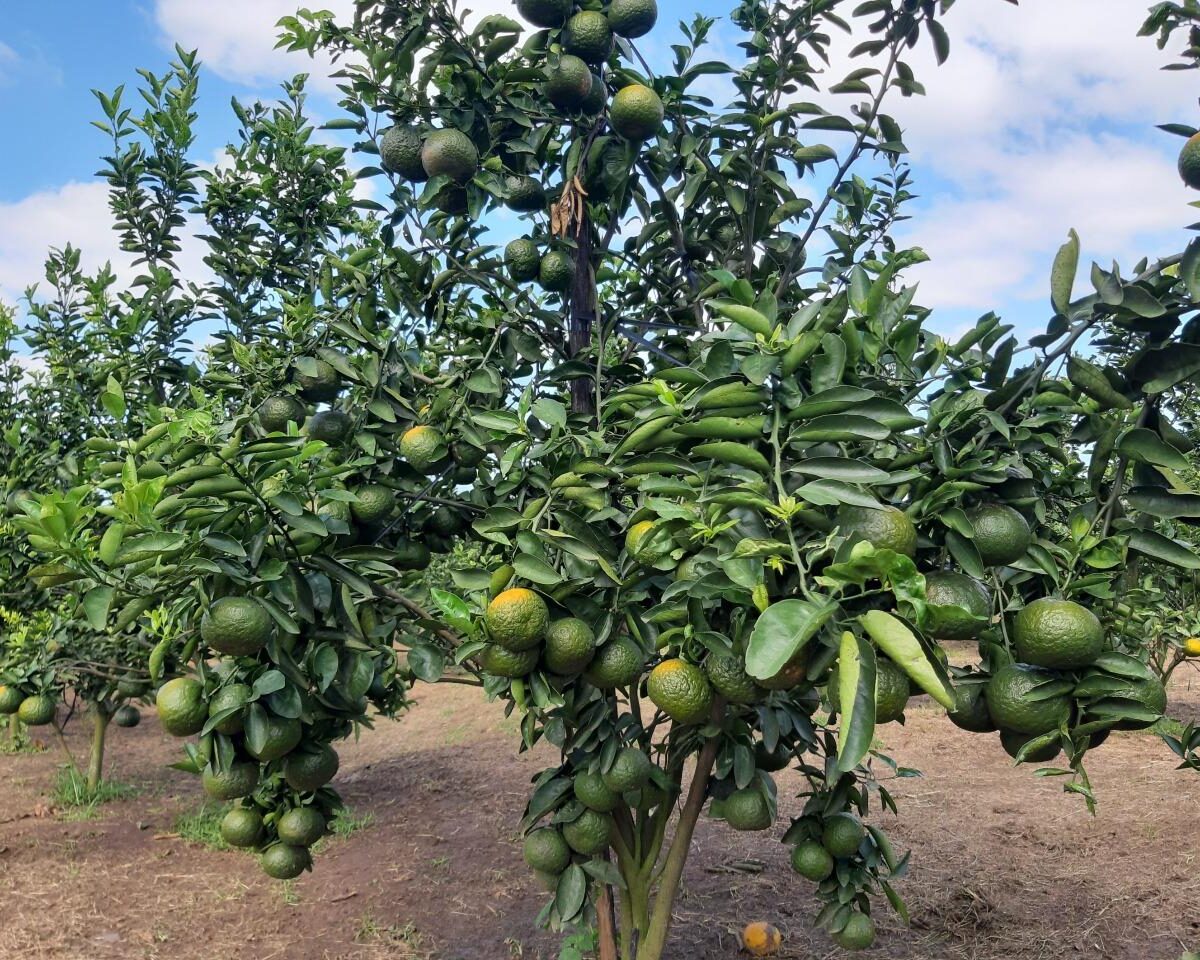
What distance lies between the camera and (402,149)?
251 centimetres

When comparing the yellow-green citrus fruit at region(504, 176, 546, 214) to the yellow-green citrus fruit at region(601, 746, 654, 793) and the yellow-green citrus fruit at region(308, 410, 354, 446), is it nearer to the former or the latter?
the yellow-green citrus fruit at region(308, 410, 354, 446)

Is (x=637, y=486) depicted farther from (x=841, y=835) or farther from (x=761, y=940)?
(x=761, y=940)

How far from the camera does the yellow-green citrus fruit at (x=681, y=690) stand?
69.0 inches

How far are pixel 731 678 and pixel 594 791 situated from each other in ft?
2.34

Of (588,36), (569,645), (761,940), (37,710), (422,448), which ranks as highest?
(588,36)

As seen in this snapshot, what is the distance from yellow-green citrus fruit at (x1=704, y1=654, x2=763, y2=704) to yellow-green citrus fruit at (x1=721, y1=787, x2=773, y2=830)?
0.78 metres

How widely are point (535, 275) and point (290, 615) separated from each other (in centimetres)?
117

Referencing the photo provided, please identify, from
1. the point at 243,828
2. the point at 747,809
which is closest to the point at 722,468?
the point at 747,809

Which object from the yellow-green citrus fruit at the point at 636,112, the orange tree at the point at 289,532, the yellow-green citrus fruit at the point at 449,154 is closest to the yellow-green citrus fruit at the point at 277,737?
the orange tree at the point at 289,532

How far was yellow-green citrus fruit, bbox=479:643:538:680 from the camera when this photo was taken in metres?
1.88

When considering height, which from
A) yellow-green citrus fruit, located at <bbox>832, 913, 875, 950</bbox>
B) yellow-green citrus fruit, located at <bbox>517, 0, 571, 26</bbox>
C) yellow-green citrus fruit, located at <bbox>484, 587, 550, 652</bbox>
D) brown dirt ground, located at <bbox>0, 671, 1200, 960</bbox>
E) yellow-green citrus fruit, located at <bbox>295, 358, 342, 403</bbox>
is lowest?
brown dirt ground, located at <bbox>0, 671, 1200, 960</bbox>

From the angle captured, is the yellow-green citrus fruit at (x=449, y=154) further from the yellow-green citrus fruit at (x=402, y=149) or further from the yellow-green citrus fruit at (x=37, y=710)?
the yellow-green citrus fruit at (x=37, y=710)

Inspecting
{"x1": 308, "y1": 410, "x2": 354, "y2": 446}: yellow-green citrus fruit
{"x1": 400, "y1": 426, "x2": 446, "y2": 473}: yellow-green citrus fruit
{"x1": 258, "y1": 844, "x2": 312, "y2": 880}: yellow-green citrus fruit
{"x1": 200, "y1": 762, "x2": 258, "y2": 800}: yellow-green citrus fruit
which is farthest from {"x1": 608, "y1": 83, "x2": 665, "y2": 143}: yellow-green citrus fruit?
{"x1": 258, "y1": 844, "x2": 312, "y2": 880}: yellow-green citrus fruit

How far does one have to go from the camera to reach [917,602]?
4.00ft
